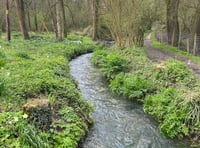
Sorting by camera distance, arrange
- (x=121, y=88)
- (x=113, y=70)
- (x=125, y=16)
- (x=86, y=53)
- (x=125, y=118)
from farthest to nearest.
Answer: (x=86, y=53), (x=125, y=16), (x=113, y=70), (x=121, y=88), (x=125, y=118)

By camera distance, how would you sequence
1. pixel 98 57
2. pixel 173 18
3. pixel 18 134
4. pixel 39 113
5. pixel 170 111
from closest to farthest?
pixel 18 134 → pixel 39 113 → pixel 170 111 → pixel 98 57 → pixel 173 18

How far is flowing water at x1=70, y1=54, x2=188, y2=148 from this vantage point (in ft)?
19.9

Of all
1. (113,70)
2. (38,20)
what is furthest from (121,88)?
(38,20)

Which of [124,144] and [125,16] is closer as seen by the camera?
[124,144]

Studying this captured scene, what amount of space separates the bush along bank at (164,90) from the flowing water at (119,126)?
0.29m

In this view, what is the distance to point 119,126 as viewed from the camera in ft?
22.9

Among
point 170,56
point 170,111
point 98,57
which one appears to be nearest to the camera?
point 170,111

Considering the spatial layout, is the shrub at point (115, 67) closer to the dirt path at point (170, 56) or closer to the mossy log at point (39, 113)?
the dirt path at point (170, 56)

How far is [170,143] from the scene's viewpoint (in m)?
6.16

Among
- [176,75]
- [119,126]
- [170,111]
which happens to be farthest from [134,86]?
[119,126]

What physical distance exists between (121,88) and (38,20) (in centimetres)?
3026

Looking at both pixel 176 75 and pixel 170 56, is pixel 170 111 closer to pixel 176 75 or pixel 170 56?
pixel 176 75

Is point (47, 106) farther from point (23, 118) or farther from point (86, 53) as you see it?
point (86, 53)

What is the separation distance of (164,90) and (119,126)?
7.05 feet
